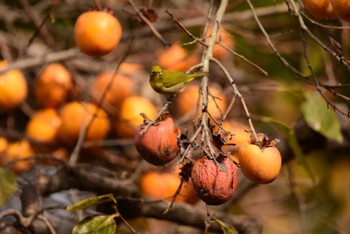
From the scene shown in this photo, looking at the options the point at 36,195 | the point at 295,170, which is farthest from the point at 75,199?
the point at 295,170

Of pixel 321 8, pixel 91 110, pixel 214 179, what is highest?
pixel 321 8

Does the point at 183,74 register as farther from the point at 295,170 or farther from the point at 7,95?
the point at 295,170

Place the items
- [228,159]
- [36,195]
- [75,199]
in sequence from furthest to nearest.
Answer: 1. [75,199]
2. [36,195]
3. [228,159]

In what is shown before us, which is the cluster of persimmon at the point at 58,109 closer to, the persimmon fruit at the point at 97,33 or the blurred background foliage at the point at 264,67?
the blurred background foliage at the point at 264,67

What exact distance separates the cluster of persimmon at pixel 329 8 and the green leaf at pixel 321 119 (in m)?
0.40

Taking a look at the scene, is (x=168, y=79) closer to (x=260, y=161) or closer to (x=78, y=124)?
(x=260, y=161)

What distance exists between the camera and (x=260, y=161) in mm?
923

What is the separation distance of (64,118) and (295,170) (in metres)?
0.77

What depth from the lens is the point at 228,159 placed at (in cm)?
89

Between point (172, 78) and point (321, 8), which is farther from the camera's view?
point (321, 8)

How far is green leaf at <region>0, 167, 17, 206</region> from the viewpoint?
4.13ft

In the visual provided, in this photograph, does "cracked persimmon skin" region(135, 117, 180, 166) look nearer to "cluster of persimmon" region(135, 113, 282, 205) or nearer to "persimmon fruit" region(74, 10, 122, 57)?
"cluster of persimmon" region(135, 113, 282, 205)

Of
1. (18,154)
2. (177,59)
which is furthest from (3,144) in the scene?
(177,59)

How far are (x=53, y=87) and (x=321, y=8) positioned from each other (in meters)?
0.73
